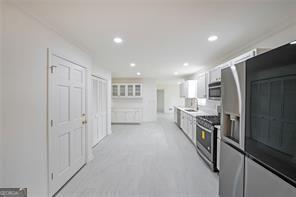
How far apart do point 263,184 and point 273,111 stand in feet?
1.97

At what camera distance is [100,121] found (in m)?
4.95

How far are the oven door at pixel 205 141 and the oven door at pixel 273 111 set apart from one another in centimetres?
163

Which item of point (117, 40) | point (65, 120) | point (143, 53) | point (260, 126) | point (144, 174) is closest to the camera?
point (260, 126)

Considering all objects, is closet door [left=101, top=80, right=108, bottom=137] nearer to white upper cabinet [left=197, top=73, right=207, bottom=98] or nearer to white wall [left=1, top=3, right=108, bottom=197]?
white wall [left=1, top=3, right=108, bottom=197]

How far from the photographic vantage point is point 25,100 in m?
1.79

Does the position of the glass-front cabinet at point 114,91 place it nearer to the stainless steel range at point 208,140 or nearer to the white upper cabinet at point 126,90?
the white upper cabinet at point 126,90

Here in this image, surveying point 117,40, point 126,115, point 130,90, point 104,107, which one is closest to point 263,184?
point 117,40

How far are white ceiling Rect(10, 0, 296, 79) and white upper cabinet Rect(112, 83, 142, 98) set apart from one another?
16.3 ft

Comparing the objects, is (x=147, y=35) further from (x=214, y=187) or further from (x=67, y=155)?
(x=214, y=187)

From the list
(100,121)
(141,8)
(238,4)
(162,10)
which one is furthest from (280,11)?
(100,121)

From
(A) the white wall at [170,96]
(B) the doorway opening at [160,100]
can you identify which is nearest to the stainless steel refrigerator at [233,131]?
(A) the white wall at [170,96]

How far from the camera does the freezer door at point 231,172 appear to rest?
1.53 m

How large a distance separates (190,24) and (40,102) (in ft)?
7.60

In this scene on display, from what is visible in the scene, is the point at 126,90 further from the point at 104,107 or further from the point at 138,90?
the point at 104,107
